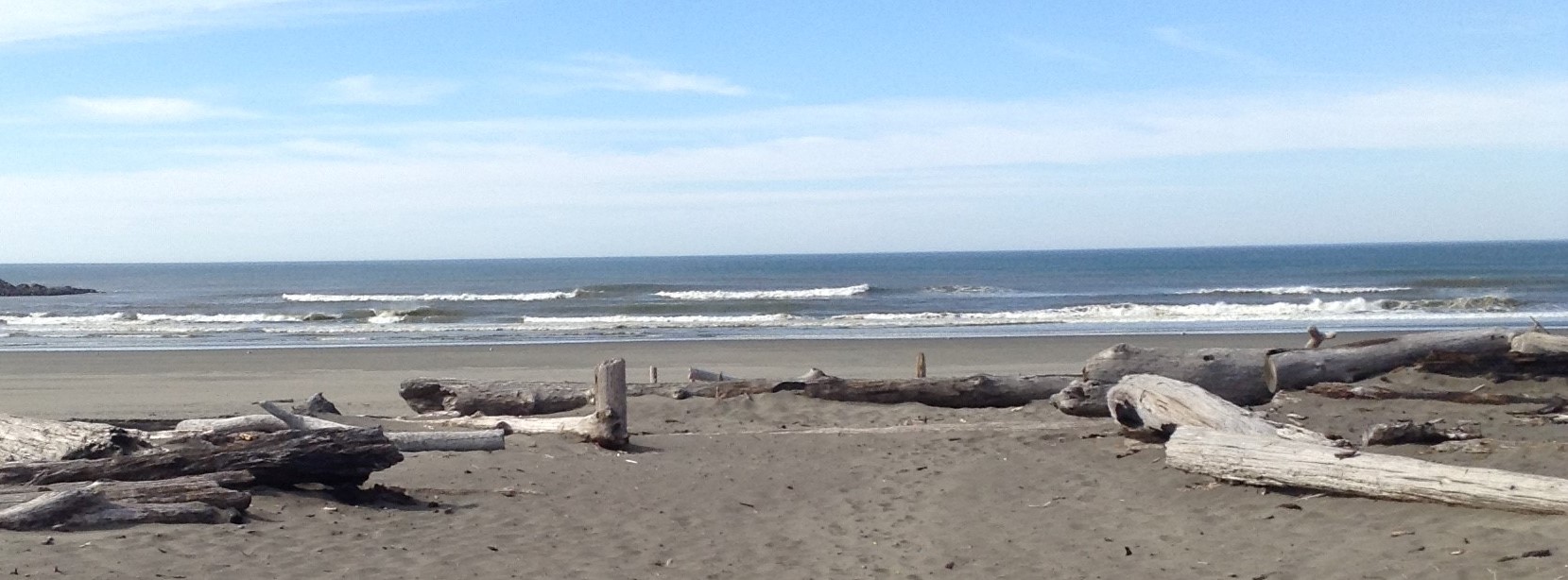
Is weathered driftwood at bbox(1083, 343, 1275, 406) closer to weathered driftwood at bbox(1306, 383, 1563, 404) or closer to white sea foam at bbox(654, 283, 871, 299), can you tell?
weathered driftwood at bbox(1306, 383, 1563, 404)

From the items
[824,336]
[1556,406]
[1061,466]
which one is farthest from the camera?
[824,336]

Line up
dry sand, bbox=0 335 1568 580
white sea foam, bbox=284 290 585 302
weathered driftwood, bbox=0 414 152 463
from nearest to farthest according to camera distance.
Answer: dry sand, bbox=0 335 1568 580 < weathered driftwood, bbox=0 414 152 463 < white sea foam, bbox=284 290 585 302

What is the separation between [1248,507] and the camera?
22.5 ft

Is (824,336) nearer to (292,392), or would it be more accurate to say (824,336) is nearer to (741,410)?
(292,392)

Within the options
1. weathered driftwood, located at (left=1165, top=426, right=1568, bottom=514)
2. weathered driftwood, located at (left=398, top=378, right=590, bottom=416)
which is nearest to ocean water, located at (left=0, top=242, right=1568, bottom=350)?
weathered driftwood, located at (left=398, top=378, right=590, bottom=416)

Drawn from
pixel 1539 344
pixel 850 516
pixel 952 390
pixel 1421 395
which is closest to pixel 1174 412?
pixel 850 516

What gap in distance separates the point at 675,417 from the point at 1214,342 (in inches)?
553

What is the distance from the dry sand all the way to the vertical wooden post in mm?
176

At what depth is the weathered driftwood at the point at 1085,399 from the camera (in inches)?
390

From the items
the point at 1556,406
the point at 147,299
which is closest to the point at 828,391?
the point at 1556,406

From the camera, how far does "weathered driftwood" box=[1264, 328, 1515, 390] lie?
10672 mm

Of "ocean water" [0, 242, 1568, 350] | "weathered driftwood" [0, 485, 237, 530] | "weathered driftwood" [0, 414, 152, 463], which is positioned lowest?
"ocean water" [0, 242, 1568, 350]

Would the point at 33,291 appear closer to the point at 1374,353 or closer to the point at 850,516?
the point at 850,516

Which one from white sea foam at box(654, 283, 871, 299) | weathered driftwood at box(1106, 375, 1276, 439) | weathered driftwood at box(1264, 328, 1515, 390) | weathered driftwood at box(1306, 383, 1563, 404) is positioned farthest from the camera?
white sea foam at box(654, 283, 871, 299)
